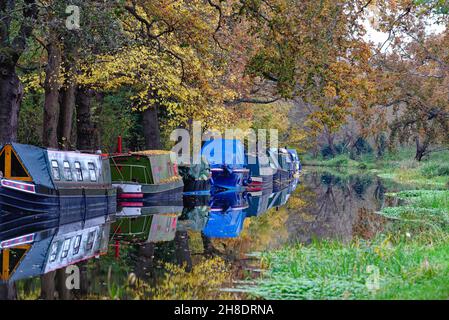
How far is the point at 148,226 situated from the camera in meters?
20.3

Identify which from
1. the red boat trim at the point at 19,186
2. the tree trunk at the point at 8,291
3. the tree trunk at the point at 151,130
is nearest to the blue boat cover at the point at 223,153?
the tree trunk at the point at 151,130

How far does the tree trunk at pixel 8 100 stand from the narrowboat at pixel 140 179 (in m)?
5.84

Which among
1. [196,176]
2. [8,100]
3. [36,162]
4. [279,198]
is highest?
[8,100]

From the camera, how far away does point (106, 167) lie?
25359mm

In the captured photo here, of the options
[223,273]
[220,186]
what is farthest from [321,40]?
[220,186]

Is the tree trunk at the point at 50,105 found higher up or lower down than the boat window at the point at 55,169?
higher up

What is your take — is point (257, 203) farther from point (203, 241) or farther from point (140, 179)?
point (203, 241)

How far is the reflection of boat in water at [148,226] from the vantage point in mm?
17906

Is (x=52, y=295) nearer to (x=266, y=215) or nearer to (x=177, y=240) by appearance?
(x=177, y=240)

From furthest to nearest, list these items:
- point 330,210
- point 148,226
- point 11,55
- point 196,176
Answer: point 196,176 < point 330,210 < point 148,226 < point 11,55

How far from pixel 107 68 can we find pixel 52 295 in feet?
53.5

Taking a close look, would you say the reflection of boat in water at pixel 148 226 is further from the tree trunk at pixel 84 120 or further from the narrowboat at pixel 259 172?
the narrowboat at pixel 259 172

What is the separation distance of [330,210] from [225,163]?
8.15 m

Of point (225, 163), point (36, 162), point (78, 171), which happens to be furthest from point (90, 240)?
point (225, 163)
